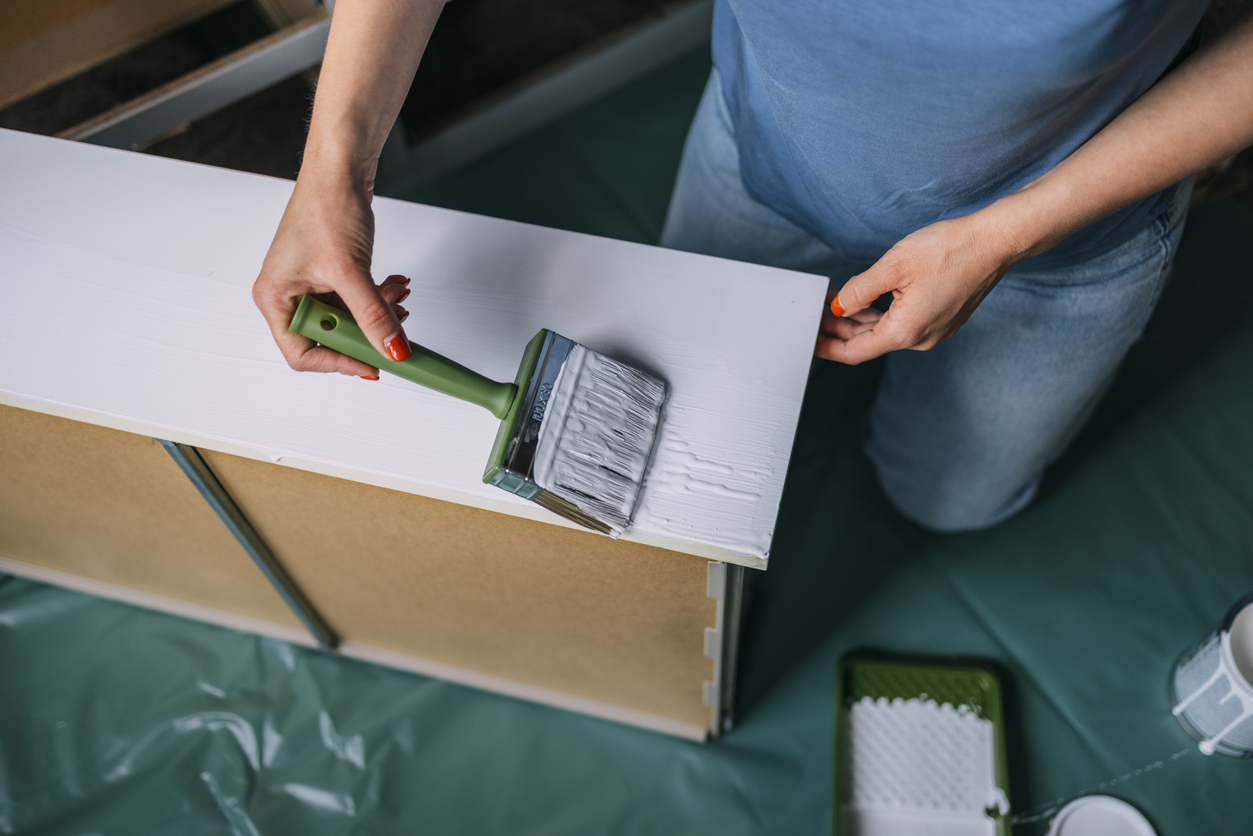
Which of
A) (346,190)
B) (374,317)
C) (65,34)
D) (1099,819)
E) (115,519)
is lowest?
(1099,819)

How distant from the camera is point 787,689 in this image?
111 cm

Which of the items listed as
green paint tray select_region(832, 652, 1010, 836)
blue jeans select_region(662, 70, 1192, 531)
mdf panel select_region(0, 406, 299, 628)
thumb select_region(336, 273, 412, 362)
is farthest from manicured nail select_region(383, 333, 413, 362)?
green paint tray select_region(832, 652, 1010, 836)

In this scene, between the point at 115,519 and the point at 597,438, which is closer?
the point at 597,438

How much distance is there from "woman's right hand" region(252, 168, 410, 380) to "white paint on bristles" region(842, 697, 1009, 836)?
0.81m

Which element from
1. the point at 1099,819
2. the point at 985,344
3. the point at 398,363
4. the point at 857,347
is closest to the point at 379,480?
the point at 398,363

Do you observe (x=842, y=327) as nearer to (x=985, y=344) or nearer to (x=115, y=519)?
(x=985, y=344)

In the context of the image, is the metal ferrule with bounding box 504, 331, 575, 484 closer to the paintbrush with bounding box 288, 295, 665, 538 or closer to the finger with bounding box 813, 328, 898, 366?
the paintbrush with bounding box 288, 295, 665, 538

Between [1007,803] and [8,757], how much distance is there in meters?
1.28

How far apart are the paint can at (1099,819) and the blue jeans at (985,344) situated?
38cm

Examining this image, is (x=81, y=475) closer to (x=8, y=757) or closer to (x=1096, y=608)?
(x=8, y=757)

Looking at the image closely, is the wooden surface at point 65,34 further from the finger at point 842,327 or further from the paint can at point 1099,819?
the paint can at point 1099,819

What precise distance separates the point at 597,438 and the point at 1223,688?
901mm

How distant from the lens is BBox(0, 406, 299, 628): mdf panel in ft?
2.49

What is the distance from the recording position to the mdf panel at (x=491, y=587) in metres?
0.71
